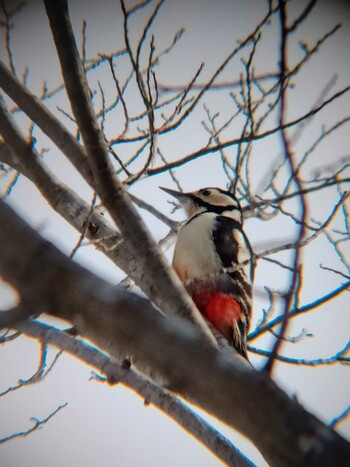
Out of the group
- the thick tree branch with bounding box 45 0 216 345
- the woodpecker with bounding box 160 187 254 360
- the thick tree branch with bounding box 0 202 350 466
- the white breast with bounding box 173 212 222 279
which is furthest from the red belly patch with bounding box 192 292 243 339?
the thick tree branch with bounding box 0 202 350 466

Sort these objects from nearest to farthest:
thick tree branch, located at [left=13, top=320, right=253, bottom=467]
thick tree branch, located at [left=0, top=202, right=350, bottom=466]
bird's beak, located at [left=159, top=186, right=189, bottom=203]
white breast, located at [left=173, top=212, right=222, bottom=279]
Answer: thick tree branch, located at [left=0, top=202, right=350, bottom=466], thick tree branch, located at [left=13, top=320, right=253, bottom=467], white breast, located at [left=173, top=212, right=222, bottom=279], bird's beak, located at [left=159, top=186, right=189, bottom=203]

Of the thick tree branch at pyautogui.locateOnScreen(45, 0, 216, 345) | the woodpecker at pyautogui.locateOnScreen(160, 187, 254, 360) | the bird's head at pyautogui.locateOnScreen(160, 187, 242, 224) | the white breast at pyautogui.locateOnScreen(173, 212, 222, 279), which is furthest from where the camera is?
the bird's head at pyautogui.locateOnScreen(160, 187, 242, 224)

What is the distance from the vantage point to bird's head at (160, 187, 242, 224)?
12.9 feet

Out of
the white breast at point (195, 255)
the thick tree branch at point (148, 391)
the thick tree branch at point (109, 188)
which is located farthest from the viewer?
the white breast at point (195, 255)

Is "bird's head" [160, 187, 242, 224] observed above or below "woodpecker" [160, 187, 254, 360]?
above

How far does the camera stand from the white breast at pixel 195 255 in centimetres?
315

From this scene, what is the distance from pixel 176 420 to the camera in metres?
1.69

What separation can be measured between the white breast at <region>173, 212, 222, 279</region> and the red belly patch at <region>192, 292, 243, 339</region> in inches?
8.0

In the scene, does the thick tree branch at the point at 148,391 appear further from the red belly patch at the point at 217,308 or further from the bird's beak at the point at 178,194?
the bird's beak at the point at 178,194

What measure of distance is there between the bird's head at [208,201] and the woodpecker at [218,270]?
0.32 feet

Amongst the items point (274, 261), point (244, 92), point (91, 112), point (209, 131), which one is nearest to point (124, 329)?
point (91, 112)

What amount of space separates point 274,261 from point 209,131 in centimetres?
202

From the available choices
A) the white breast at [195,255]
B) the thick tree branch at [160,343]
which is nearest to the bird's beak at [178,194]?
the white breast at [195,255]

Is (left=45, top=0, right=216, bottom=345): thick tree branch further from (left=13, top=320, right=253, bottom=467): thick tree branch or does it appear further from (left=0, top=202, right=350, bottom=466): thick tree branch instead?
(left=13, top=320, right=253, bottom=467): thick tree branch
